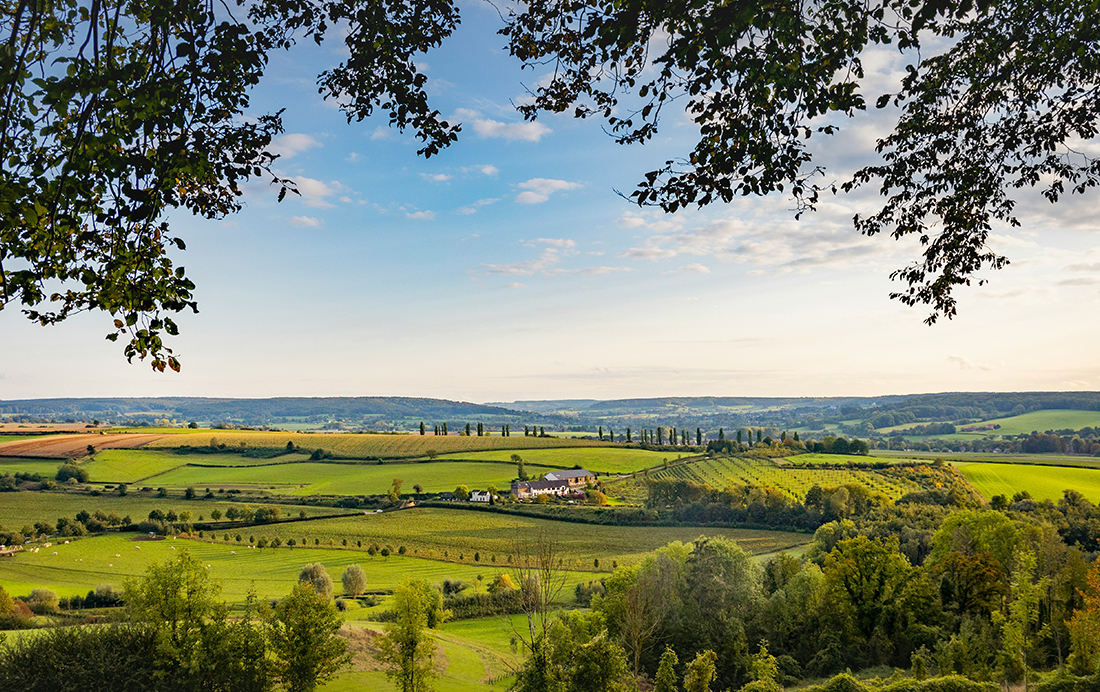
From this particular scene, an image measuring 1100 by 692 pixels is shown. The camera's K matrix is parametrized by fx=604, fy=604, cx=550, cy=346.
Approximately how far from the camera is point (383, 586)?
46781mm

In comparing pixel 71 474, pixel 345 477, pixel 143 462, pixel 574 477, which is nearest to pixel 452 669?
pixel 574 477

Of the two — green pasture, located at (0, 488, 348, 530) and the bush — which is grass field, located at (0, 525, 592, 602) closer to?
green pasture, located at (0, 488, 348, 530)

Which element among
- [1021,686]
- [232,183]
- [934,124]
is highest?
[934,124]

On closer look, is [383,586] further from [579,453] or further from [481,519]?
[579,453]

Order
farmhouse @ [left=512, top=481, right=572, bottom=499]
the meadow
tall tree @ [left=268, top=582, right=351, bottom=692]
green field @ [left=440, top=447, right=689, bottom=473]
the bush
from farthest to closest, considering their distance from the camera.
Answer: the meadow
green field @ [left=440, top=447, right=689, bottom=473]
the bush
farmhouse @ [left=512, top=481, right=572, bottom=499]
tall tree @ [left=268, top=582, right=351, bottom=692]

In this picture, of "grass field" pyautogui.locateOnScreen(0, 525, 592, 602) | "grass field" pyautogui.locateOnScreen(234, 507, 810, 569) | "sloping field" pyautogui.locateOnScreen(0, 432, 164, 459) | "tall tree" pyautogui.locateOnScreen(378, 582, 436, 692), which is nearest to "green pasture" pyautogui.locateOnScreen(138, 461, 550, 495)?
"sloping field" pyautogui.locateOnScreen(0, 432, 164, 459)

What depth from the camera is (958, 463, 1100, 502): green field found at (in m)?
62.7

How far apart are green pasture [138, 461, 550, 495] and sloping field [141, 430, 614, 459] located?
6774 mm

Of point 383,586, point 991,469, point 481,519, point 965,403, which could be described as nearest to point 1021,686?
point 383,586

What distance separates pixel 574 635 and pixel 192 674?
54.1 feet

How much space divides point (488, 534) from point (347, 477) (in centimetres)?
3081

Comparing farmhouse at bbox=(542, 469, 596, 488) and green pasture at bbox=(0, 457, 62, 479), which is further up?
green pasture at bbox=(0, 457, 62, 479)

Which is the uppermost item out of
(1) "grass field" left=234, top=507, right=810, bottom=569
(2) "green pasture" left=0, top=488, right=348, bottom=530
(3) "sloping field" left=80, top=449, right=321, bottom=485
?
(3) "sloping field" left=80, top=449, right=321, bottom=485

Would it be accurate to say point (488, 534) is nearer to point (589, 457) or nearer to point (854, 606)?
point (589, 457)
